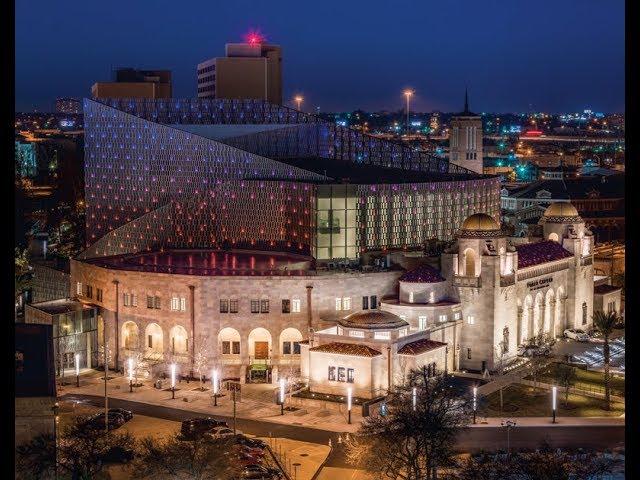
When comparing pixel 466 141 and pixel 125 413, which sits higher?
pixel 466 141

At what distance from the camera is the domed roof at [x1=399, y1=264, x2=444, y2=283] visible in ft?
231

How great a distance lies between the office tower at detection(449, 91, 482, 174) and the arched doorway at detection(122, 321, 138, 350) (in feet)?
244

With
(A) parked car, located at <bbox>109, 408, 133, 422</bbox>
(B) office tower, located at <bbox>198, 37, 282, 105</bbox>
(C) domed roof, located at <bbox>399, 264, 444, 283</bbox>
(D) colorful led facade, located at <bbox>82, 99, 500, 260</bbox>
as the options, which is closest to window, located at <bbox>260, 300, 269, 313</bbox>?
(C) domed roof, located at <bbox>399, 264, 444, 283</bbox>

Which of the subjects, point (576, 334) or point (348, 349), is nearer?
point (348, 349)

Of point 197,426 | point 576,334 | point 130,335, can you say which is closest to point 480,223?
point 576,334

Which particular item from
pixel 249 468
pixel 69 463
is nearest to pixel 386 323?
pixel 249 468

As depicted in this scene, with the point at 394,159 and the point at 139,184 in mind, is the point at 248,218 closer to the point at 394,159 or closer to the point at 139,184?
the point at 139,184

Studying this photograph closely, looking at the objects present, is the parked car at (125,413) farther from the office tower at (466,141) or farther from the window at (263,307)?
the office tower at (466,141)

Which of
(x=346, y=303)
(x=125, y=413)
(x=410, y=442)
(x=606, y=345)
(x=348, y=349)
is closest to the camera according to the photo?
(x=410, y=442)

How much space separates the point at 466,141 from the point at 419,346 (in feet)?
262

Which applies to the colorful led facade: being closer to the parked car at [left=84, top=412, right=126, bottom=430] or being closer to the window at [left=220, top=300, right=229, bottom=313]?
the window at [left=220, top=300, right=229, bottom=313]

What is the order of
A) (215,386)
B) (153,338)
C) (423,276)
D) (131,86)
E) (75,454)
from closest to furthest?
(75,454) < (215,386) < (423,276) < (153,338) < (131,86)

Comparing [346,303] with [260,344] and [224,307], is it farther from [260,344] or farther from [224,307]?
[224,307]

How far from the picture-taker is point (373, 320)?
214 feet
